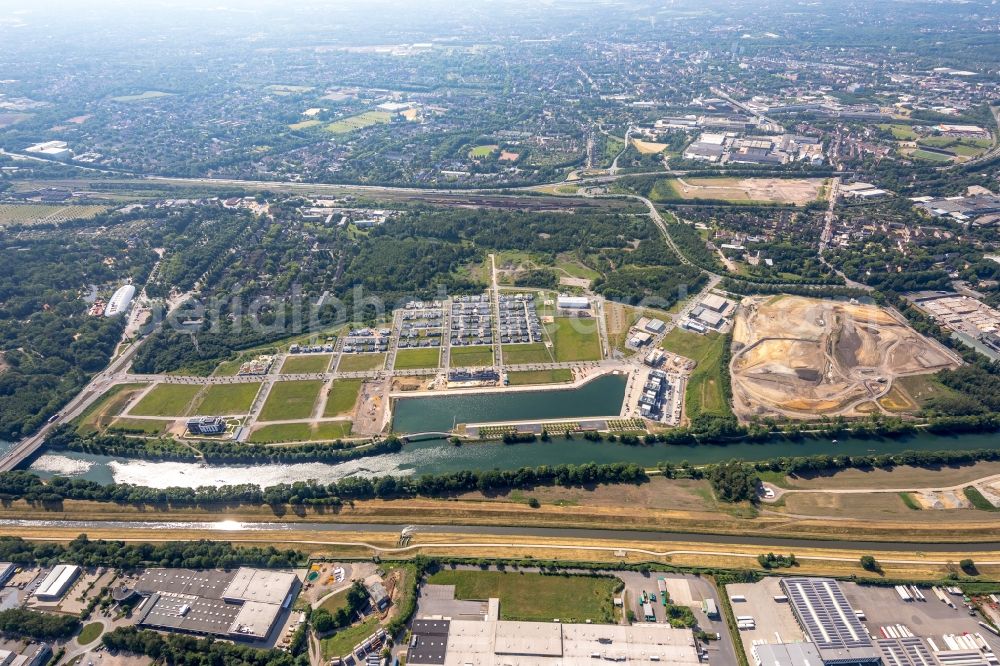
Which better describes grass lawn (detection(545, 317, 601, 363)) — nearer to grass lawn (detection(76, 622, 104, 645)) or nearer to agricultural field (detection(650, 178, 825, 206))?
agricultural field (detection(650, 178, 825, 206))

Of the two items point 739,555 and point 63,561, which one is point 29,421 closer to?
point 63,561

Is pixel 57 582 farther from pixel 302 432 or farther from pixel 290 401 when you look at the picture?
pixel 290 401

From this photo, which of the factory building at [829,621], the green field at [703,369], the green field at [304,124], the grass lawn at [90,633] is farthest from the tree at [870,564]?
the green field at [304,124]

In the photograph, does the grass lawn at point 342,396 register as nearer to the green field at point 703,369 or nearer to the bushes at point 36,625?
the bushes at point 36,625

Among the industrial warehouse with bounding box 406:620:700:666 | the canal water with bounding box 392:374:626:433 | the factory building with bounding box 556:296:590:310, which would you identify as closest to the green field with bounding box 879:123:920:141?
the factory building with bounding box 556:296:590:310

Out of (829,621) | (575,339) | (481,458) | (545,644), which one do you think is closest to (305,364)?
(481,458)

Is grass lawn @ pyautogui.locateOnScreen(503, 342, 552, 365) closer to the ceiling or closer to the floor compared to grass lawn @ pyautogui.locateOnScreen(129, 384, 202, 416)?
closer to the ceiling

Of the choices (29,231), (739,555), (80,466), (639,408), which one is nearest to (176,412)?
(80,466)
